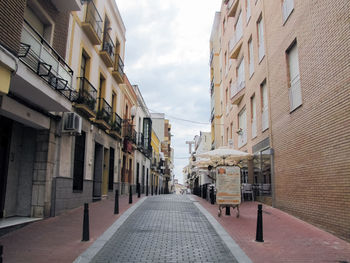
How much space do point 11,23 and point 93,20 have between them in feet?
26.8

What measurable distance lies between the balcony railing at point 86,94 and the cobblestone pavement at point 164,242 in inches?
203

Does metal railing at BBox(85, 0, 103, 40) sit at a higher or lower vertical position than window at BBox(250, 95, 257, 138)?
higher

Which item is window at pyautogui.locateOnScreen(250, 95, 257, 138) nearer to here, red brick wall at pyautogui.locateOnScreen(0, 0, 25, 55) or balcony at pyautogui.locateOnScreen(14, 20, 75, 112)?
balcony at pyautogui.locateOnScreen(14, 20, 75, 112)

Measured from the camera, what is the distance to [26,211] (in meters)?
9.73

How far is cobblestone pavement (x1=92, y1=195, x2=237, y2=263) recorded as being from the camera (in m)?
5.83

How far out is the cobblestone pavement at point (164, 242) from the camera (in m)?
5.83

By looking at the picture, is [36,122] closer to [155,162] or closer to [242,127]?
[242,127]

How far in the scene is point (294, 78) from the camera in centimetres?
1138

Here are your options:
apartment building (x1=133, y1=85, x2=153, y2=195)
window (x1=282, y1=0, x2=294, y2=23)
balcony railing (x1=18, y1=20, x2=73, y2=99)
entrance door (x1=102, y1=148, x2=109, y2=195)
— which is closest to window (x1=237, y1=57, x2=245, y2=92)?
window (x1=282, y1=0, x2=294, y2=23)

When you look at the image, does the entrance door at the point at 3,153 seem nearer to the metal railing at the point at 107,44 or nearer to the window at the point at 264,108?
the metal railing at the point at 107,44

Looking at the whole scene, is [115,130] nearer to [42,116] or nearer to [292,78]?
[42,116]

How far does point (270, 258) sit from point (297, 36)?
7743 millimetres

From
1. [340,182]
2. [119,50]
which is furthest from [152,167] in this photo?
[340,182]

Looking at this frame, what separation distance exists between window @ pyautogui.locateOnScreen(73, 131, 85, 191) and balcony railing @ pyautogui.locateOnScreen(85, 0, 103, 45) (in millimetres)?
4228
